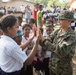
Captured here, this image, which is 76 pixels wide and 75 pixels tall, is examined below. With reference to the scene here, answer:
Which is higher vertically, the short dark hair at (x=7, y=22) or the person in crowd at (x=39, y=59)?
the short dark hair at (x=7, y=22)

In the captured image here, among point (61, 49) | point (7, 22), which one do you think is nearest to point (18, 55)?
point (7, 22)

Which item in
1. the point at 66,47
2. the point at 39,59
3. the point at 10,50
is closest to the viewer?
the point at 10,50

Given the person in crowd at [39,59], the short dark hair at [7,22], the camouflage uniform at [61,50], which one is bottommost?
the person in crowd at [39,59]

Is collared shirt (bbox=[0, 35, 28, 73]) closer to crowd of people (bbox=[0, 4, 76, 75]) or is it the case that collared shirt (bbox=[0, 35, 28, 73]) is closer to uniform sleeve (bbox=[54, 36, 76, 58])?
crowd of people (bbox=[0, 4, 76, 75])

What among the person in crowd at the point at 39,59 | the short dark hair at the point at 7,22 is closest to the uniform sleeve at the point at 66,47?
the short dark hair at the point at 7,22

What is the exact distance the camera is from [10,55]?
235cm

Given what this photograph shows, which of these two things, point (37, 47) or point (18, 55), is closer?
point (18, 55)

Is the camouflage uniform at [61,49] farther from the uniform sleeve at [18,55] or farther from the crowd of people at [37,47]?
Result: the uniform sleeve at [18,55]

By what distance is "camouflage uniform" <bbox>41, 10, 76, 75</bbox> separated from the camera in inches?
112

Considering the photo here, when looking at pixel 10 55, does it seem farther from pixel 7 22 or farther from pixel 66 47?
pixel 66 47

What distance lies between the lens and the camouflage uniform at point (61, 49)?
2838mm

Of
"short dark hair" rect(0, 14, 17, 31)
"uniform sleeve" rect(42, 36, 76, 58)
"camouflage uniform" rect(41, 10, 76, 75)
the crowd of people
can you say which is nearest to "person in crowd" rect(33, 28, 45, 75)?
the crowd of people

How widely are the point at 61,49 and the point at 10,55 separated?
0.83 meters

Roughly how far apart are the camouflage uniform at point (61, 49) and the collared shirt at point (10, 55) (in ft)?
2.25
